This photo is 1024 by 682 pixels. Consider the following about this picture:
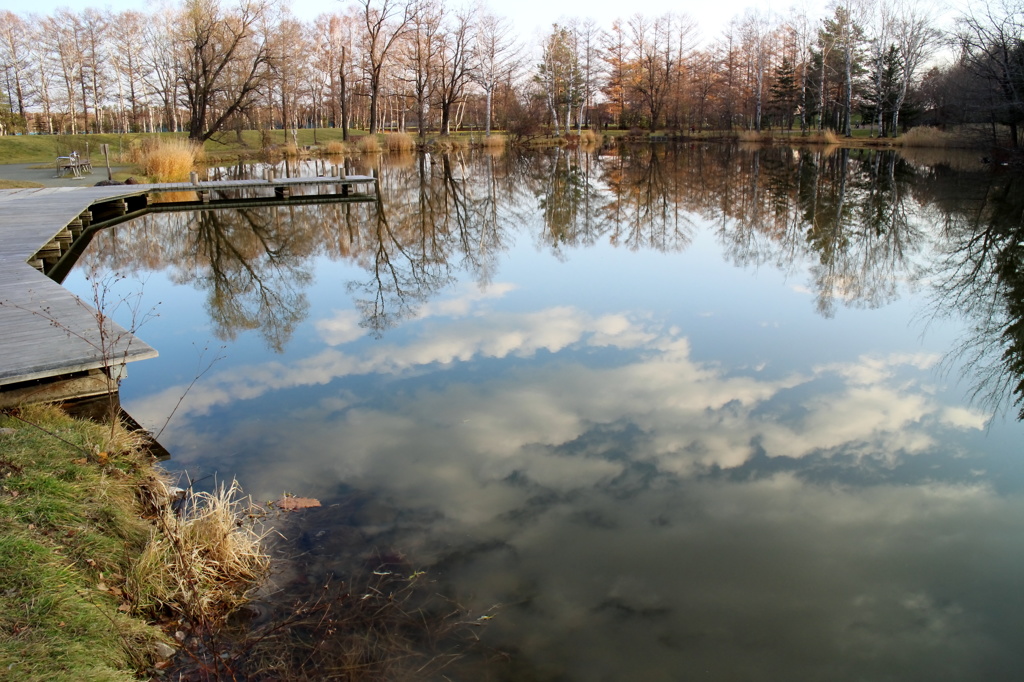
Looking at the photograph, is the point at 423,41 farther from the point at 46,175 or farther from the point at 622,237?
the point at 622,237

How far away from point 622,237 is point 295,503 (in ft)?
36.6

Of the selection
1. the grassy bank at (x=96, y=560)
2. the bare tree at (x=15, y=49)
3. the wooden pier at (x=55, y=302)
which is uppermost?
the bare tree at (x=15, y=49)

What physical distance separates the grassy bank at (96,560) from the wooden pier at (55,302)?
2.22 feet

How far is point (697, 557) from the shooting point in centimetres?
433

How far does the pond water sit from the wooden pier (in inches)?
25.0

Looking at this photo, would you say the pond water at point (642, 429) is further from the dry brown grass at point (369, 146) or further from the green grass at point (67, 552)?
the dry brown grass at point (369, 146)

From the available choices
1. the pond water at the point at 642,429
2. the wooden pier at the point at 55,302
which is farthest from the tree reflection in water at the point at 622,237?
the wooden pier at the point at 55,302

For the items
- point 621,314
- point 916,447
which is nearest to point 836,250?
point 621,314

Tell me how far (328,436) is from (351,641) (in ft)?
8.14

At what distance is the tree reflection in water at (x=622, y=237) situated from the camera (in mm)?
9977

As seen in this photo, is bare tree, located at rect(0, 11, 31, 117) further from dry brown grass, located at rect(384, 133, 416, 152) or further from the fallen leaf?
the fallen leaf

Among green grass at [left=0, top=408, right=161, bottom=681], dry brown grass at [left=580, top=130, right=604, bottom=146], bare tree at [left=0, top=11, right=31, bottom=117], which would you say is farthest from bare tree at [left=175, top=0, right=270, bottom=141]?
green grass at [left=0, top=408, right=161, bottom=681]

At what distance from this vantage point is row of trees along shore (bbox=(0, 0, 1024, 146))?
4169cm

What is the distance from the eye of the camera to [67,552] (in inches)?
149
